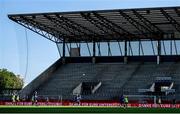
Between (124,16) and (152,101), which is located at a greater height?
(124,16)

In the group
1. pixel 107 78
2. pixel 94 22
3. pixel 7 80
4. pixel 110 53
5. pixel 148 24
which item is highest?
pixel 94 22

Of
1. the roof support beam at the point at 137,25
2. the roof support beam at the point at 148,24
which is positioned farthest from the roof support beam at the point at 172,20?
the roof support beam at the point at 137,25

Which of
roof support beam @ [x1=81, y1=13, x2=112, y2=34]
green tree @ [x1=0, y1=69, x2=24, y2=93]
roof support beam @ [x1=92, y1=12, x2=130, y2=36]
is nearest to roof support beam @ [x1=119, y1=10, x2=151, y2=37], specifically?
roof support beam @ [x1=92, y1=12, x2=130, y2=36]

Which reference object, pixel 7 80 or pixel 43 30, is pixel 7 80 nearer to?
pixel 7 80

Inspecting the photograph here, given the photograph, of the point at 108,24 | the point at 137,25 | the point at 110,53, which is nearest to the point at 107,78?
the point at 110,53

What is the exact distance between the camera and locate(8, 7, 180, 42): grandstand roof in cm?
6172

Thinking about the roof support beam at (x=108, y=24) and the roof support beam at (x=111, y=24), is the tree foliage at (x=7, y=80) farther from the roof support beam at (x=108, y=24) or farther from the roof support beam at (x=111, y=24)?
the roof support beam at (x=108, y=24)

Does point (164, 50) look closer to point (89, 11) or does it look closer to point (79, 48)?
point (79, 48)

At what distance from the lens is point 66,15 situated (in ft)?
213

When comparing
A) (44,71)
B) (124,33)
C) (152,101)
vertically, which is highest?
(124,33)

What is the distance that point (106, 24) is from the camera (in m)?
68.6

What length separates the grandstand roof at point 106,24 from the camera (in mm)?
61719

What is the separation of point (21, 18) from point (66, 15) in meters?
7.00

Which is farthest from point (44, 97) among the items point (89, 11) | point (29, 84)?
point (89, 11)
